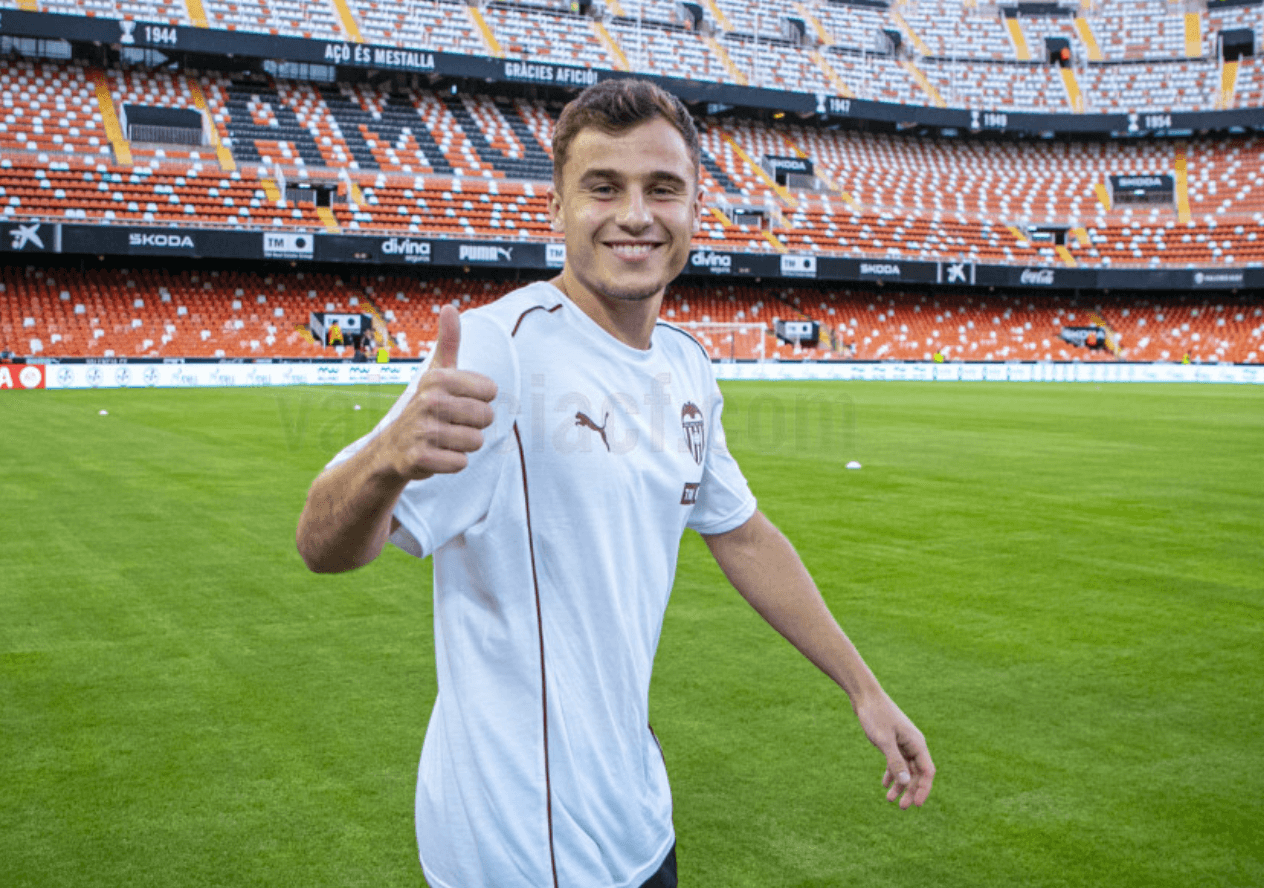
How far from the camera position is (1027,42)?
56.5 m

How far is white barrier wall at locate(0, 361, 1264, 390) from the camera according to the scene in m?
30.5

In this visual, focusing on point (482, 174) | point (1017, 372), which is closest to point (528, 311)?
point (482, 174)

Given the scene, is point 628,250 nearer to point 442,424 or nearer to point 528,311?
point 528,311

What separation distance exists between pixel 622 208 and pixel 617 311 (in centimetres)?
18

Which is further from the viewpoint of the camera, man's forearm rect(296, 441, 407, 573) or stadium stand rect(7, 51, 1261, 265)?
stadium stand rect(7, 51, 1261, 265)

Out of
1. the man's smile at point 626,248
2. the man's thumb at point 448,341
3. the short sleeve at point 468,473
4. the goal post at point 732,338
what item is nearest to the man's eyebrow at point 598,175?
the man's smile at point 626,248

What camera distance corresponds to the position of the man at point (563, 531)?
70.0 inches

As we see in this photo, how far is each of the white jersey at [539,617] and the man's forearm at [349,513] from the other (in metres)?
0.06

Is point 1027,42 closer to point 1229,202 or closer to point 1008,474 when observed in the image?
point 1229,202

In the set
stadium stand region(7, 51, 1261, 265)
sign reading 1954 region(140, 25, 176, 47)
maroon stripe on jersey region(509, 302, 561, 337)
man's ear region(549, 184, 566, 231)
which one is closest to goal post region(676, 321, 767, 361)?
stadium stand region(7, 51, 1261, 265)

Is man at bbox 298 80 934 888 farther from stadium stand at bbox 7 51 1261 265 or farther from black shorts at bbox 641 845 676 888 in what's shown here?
A: stadium stand at bbox 7 51 1261 265

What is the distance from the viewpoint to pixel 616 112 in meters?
1.95

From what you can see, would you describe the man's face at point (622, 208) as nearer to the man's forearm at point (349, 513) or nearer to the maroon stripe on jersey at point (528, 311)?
the maroon stripe on jersey at point (528, 311)

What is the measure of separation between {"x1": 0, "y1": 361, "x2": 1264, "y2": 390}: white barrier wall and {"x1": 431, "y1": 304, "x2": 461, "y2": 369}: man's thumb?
22.8m
